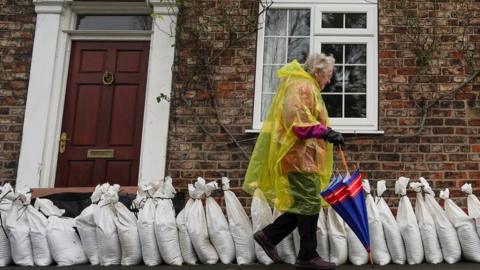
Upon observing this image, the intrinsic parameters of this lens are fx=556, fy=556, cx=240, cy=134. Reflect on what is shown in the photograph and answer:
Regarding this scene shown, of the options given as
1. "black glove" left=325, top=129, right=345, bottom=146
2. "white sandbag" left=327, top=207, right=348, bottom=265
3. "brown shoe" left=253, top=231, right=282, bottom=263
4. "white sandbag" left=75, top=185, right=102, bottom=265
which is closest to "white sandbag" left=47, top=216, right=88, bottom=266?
"white sandbag" left=75, top=185, right=102, bottom=265

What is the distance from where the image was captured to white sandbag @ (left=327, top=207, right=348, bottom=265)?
4.59 m

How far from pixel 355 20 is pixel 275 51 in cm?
97

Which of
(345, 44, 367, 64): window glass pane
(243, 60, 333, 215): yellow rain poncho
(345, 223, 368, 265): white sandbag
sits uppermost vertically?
(345, 44, 367, 64): window glass pane

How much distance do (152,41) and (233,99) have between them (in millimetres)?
1169

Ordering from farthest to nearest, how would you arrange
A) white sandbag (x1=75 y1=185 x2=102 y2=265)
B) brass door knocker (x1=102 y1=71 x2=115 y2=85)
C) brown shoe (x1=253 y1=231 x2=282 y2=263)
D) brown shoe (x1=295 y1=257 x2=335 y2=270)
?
1. brass door knocker (x1=102 y1=71 x2=115 y2=85)
2. white sandbag (x1=75 y1=185 x2=102 y2=265)
3. brown shoe (x1=253 y1=231 x2=282 y2=263)
4. brown shoe (x1=295 y1=257 x2=335 y2=270)

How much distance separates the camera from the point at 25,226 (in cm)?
494

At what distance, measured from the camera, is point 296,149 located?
13.9 ft

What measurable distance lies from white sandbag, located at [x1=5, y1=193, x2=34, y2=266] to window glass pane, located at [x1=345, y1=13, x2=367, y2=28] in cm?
387

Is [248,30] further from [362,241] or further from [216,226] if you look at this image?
[362,241]

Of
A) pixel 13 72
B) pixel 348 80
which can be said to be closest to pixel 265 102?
pixel 348 80

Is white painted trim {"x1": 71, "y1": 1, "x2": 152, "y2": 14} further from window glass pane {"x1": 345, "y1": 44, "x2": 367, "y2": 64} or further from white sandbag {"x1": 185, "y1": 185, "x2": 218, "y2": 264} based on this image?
white sandbag {"x1": 185, "y1": 185, "x2": 218, "y2": 264}

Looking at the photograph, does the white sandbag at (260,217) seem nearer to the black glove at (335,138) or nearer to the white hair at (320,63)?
the black glove at (335,138)

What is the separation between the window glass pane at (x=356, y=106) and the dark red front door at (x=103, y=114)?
232 centimetres

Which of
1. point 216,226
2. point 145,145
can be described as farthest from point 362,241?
point 145,145
